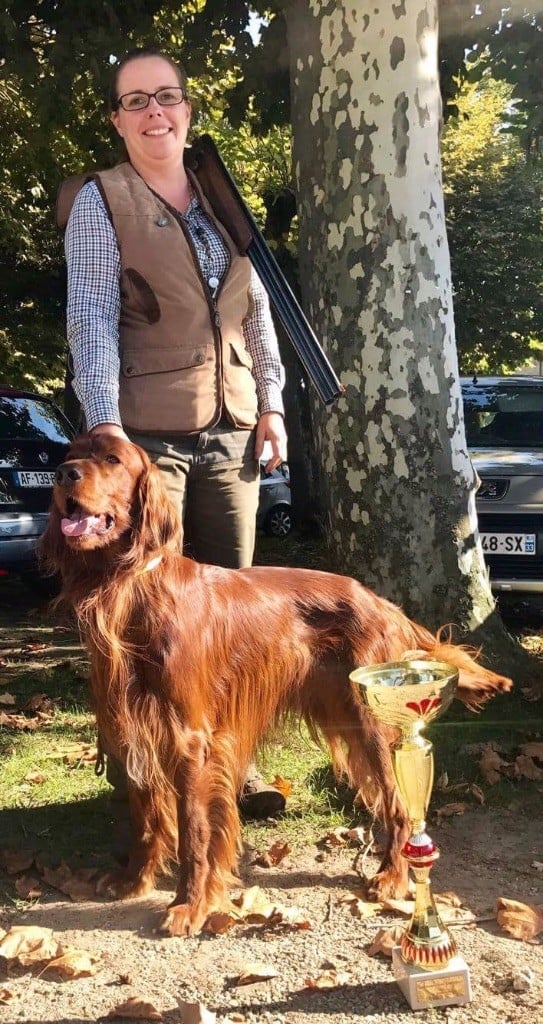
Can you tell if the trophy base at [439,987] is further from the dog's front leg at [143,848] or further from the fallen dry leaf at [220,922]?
the dog's front leg at [143,848]

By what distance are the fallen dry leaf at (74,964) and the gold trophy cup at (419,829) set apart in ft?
2.73

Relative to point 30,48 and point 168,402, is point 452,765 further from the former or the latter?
point 30,48

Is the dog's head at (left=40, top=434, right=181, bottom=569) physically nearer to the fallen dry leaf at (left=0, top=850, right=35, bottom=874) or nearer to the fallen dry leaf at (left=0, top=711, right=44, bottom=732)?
the fallen dry leaf at (left=0, top=850, right=35, bottom=874)

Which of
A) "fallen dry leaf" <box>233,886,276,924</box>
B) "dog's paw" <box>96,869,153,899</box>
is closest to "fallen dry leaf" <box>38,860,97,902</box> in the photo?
"dog's paw" <box>96,869,153,899</box>

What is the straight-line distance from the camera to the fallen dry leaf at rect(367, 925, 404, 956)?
8.70 feet

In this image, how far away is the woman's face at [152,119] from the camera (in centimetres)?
288

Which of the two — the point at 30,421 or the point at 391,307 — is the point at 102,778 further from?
the point at 30,421

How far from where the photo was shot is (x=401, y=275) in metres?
4.59

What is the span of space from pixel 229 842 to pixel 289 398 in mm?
10293

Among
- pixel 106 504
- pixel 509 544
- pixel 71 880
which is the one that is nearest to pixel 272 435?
pixel 106 504

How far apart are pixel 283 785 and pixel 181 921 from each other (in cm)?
112

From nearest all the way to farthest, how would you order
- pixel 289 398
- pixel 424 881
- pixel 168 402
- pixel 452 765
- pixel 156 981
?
pixel 424 881
pixel 156 981
pixel 168 402
pixel 452 765
pixel 289 398

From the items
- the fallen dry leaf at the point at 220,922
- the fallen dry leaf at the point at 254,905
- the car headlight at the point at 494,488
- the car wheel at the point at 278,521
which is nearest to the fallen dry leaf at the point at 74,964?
the fallen dry leaf at the point at 220,922

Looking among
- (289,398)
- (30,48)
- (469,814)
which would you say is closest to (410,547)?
(469,814)
